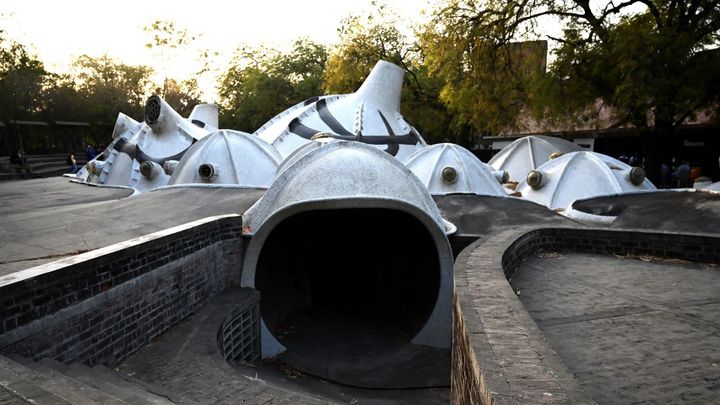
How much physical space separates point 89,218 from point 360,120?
11.4 meters

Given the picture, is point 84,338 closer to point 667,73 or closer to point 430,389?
point 430,389

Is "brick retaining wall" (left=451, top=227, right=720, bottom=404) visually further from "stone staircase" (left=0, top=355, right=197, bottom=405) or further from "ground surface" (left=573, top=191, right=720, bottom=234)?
"ground surface" (left=573, top=191, right=720, bottom=234)

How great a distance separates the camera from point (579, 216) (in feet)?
40.0

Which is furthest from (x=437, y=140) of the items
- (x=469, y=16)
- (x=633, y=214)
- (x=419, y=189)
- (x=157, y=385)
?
(x=157, y=385)

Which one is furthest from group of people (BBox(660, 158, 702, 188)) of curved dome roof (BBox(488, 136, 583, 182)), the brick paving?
Answer: the brick paving

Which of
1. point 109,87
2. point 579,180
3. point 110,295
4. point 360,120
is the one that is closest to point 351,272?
point 110,295

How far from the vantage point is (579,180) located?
608 inches

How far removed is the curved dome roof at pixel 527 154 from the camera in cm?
2059

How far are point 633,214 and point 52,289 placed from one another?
11132mm

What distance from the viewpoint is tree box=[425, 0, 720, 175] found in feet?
39.7

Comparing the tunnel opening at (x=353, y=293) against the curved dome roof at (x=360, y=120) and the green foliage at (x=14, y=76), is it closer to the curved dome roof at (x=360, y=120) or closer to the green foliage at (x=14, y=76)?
the curved dome roof at (x=360, y=120)

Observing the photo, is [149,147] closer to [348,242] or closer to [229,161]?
[229,161]

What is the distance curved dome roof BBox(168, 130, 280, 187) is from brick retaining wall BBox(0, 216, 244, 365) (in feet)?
20.8

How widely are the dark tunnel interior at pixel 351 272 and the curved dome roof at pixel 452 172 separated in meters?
3.36
